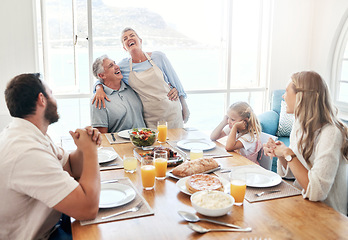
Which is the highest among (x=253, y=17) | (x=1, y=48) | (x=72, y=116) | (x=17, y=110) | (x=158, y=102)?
(x=253, y=17)

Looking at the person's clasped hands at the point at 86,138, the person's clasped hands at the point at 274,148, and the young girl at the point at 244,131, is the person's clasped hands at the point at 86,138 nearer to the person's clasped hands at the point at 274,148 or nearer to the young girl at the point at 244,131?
the person's clasped hands at the point at 274,148

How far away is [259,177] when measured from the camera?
1775 mm

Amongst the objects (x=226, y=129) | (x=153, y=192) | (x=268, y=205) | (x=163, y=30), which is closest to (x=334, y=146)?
(x=268, y=205)

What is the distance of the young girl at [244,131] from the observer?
2.34 m

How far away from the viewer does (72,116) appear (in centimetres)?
405

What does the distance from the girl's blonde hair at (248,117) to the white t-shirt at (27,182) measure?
143cm

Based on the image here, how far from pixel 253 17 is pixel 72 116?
2.64 m

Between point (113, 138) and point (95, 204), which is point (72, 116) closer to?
point (113, 138)

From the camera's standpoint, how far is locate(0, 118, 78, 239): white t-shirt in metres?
1.27

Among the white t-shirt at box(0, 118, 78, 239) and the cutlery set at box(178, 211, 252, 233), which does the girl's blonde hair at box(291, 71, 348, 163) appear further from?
the white t-shirt at box(0, 118, 78, 239)

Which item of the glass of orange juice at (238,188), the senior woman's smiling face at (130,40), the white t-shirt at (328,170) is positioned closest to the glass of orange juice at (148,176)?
the glass of orange juice at (238,188)

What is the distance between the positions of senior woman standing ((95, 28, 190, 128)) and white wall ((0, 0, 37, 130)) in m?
1.05

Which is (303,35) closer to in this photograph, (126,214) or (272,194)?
(272,194)

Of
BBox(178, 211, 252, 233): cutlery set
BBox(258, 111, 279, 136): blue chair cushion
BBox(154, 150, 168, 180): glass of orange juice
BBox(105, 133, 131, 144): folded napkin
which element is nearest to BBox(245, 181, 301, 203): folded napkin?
BBox(178, 211, 252, 233): cutlery set
